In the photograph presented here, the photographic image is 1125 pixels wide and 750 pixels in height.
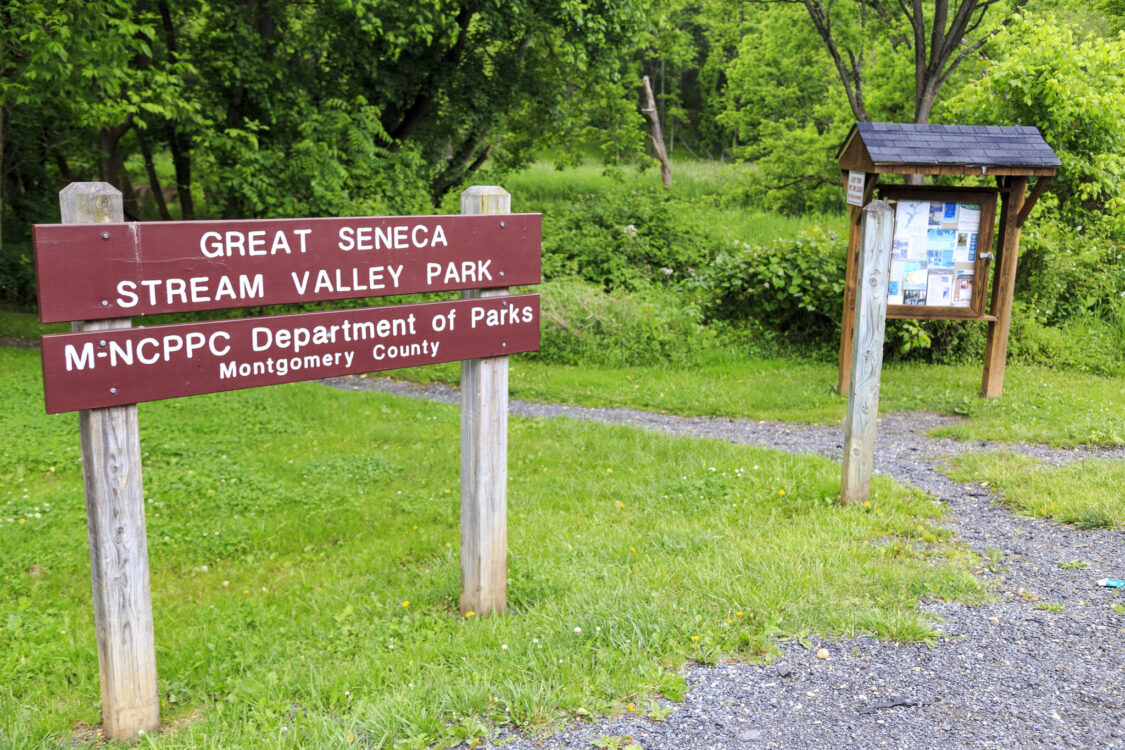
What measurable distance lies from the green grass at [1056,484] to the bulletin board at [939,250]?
6.63ft

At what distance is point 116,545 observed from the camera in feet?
11.3

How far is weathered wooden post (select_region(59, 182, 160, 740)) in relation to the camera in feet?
10.8

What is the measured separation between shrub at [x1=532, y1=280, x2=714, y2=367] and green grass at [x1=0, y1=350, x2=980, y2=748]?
11.7 ft

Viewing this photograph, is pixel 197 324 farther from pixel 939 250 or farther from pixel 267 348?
pixel 939 250

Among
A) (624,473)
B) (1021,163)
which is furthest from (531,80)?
(624,473)

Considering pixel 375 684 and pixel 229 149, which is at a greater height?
pixel 229 149

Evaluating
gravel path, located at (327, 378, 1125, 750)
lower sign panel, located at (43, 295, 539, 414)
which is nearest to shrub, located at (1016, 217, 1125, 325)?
gravel path, located at (327, 378, 1125, 750)

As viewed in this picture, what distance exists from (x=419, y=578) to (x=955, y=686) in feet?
9.34

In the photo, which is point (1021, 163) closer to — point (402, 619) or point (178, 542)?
point (402, 619)

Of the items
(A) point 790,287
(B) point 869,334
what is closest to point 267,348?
(B) point 869,334

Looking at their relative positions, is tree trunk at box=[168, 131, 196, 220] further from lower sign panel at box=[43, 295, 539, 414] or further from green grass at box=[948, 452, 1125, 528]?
green grass at box=[948, 452, 1125, 528]

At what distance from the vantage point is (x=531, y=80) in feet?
57.4

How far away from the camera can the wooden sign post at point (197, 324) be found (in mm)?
3240

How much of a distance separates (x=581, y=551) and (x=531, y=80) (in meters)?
13.9
